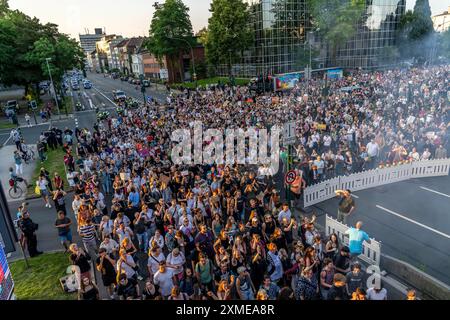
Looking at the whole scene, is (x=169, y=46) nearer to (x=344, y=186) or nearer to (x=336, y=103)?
(x=336, y=103)

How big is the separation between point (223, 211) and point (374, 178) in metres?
6.87

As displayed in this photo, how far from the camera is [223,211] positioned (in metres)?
11.1

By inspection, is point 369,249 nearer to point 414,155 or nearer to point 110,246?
point 110,246

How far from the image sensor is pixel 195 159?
50.1ft

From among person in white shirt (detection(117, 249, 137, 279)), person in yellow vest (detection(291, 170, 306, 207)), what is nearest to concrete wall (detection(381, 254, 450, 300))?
person in yellow vest (detection(291, 170, 306, 207))

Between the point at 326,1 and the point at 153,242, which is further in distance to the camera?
the point at 326,1

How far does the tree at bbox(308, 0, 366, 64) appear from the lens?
5131cm

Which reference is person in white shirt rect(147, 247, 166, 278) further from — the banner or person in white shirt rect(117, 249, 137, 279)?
the banner

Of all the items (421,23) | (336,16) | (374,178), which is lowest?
(374,178)

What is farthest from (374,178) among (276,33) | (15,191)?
(276,33)

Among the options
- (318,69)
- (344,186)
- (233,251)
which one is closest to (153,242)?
(233,251)

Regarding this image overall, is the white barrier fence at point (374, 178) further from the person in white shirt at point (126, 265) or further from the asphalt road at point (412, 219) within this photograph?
the person in white shirt at point (126, 265)

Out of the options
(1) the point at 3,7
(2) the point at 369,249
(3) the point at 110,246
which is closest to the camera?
(3) the point at 110,246

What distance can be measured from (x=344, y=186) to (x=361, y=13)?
51.0 meters
